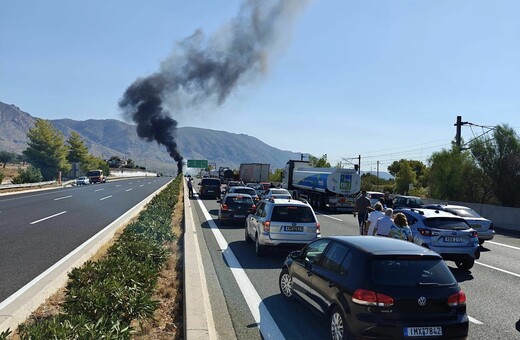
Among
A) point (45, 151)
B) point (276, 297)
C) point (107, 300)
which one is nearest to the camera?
point (107, 300)

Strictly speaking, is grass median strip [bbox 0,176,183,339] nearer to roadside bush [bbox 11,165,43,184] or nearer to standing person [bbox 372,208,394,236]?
standing person [bbox 372,208,394,236]

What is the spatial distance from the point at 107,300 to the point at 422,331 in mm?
3793

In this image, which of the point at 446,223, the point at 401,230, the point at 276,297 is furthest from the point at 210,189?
the point at 276,297

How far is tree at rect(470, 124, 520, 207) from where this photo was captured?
29078mm

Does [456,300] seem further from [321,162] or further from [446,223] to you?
[321,162]

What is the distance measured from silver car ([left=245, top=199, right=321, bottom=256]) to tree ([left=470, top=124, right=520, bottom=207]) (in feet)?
71.8

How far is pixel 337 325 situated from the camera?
5914 millimetres

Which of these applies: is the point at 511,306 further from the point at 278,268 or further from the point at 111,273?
the point at 111,273

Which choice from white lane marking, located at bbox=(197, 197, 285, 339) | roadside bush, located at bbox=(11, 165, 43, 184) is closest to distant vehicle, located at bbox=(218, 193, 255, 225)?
white lane marking, located at bbox=(197, 197, 285, 339)

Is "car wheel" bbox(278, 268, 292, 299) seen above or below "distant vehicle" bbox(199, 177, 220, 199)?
below

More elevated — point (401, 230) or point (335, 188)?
A: point (335, 188)

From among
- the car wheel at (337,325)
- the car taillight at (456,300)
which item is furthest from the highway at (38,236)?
the car taillight at (456,300)

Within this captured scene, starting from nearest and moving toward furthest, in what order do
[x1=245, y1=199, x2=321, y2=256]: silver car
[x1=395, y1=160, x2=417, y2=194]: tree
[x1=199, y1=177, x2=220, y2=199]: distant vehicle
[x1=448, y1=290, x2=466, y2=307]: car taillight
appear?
[x1=448, y1=290, x2=466, y2=307]: car taillight < [x1=245, y1=199, x2=321, y2=256]: silver car < [x1=199, y1=177, x2=220, y2=199]: distant vehicle < [x1=395, y1=160, x2=417, y2=194]: tree

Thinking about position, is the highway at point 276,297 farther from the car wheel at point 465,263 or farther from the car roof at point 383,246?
the car roof at point 383,246
